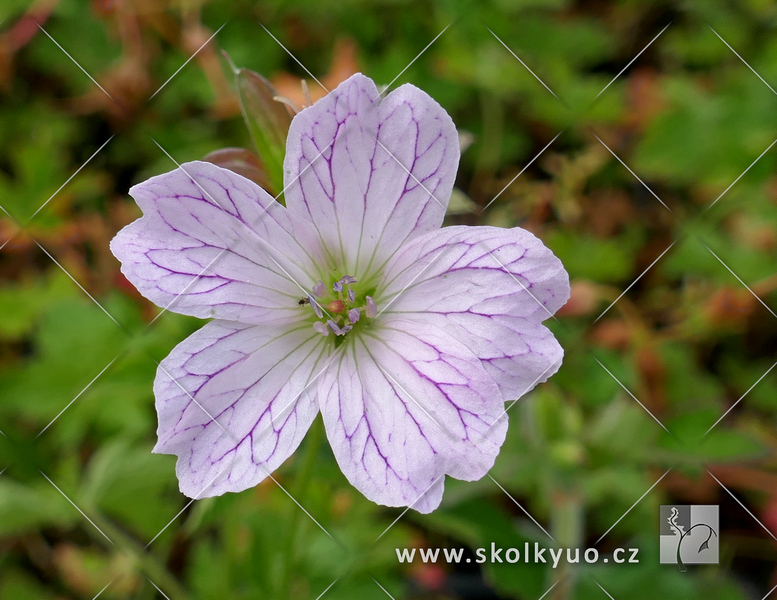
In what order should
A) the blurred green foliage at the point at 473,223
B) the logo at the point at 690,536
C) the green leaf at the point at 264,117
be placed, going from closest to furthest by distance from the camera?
the green leaf at the point at 264,117 → the logo at the point at 690,536 → the blurred green foliage at the point at 473,223

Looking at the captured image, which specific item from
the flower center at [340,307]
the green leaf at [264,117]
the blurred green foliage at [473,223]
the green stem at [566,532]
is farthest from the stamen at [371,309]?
the green stem at [566,532]

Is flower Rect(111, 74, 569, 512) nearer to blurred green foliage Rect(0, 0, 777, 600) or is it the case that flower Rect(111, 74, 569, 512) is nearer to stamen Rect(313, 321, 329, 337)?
stamen Rect(313, 321, 329, 337)

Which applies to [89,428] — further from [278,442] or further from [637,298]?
[637,298]

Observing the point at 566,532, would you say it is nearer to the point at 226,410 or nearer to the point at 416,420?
the point at 416,420

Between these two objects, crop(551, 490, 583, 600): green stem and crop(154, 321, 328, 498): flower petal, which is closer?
crop(154, 321, 328, 498): flower petal

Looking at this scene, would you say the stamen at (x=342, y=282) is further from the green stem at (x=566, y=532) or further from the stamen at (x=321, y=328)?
the green stem at (x=566, y=532)

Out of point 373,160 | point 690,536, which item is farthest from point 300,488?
point 690,536

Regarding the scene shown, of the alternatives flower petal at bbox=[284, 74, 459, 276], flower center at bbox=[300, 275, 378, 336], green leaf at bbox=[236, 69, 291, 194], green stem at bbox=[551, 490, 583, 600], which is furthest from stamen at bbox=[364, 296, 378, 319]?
green stem at bbox=[551, 490, 583, 600]

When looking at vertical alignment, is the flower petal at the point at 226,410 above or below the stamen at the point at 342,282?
below
